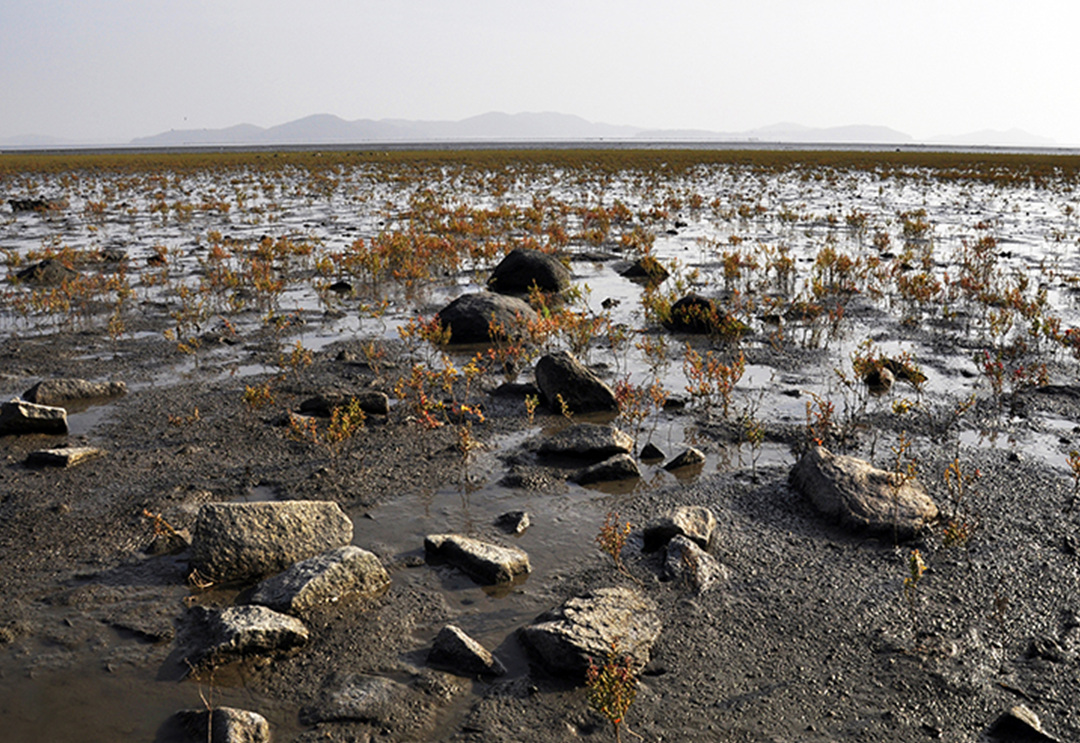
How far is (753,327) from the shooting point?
35.6 feet

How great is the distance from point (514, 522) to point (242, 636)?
204cm

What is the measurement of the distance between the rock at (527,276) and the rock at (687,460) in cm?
698

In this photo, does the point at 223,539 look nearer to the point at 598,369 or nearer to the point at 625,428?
the point at 625,428

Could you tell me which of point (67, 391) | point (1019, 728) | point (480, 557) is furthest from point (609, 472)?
point (67, 391)

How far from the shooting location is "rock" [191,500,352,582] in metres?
4.53

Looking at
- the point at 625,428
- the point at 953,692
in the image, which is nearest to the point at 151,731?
the point at 953,692

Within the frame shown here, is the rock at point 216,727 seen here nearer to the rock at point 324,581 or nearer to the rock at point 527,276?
the rock at point 324,581

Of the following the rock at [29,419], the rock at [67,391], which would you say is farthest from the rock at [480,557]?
the rock at [67,391]

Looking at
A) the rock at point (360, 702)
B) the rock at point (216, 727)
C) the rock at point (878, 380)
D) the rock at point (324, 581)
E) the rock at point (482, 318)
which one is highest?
the rock at point (482, 318)

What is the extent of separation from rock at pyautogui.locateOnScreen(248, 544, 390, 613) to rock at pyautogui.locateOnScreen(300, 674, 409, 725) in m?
0.67

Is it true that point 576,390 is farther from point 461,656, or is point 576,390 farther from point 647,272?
point 647,272

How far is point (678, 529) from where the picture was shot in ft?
16.2

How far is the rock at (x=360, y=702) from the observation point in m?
3.45

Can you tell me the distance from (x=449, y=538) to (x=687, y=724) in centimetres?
201
